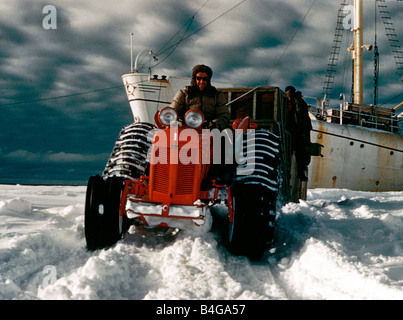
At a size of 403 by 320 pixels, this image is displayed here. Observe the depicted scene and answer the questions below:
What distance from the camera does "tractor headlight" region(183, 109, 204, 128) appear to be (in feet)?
13.0

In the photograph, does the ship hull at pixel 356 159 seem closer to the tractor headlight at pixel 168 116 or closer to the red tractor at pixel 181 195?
the red tractor at pixel 181 195

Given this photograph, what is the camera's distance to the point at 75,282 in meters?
2.85

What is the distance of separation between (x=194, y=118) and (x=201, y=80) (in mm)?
1157

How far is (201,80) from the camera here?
4.95 meters

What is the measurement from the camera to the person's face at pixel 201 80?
4930 mm

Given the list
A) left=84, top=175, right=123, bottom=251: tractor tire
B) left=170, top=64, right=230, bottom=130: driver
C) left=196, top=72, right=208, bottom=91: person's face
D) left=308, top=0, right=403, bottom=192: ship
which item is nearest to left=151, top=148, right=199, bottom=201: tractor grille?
left=84, top=175, right=123, bottom=251: tractor tire

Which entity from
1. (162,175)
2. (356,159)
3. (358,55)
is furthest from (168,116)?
(358,55)

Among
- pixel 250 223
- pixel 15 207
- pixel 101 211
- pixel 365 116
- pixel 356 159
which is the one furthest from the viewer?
pixel 365 116

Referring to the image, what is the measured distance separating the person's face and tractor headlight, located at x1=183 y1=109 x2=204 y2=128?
3.67 feet

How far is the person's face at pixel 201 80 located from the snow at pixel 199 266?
2012 mm

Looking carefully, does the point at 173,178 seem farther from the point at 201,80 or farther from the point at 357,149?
the point at 357,149

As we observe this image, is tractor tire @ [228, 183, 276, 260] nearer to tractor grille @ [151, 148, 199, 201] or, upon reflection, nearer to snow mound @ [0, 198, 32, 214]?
tractor grille @ [151, 148, 199, 201]
